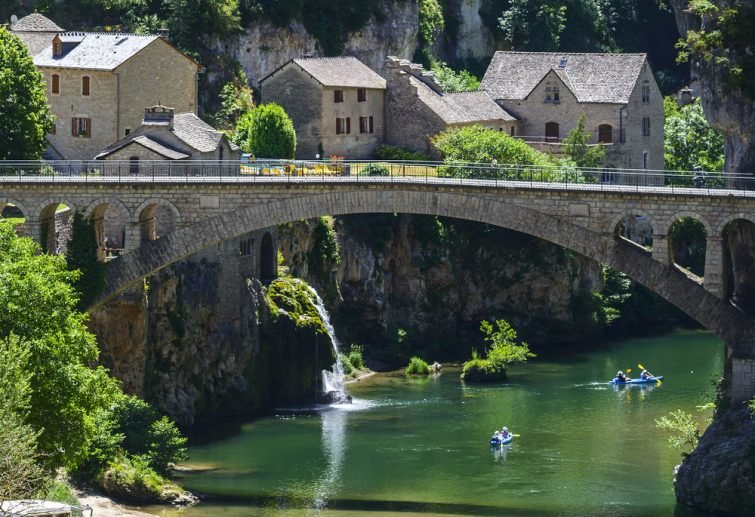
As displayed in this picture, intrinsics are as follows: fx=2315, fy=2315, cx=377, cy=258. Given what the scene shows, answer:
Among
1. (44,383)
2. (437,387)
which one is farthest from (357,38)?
(44,383)

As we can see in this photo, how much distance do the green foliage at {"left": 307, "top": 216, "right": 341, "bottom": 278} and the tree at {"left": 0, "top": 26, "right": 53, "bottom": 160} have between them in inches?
763

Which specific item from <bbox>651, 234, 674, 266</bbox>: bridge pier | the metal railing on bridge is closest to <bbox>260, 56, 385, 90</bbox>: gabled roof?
the metal railing on bridge

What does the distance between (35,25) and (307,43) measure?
21.9 meters

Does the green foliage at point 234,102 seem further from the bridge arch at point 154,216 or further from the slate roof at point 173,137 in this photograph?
the bridge arch at point 154,216

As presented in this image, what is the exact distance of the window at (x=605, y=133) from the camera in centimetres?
15288

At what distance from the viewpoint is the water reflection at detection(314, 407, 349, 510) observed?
10181cm

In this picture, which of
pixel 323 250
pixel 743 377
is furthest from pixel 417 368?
pixel 743 377

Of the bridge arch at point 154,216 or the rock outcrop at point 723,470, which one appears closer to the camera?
the rock outcrop at point 723,470

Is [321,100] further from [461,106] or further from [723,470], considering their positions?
[723,470]

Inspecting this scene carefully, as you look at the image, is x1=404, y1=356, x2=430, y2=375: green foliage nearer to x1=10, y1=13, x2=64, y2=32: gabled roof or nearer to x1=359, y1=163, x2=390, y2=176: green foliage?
x1=359, y1=163, x2=390, y2=176: green foliage

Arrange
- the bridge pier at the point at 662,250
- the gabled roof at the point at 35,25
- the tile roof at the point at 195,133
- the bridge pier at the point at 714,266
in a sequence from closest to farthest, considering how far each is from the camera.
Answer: the bridge pier at the point at 714,266 < the bridge pier at the point at 662,250 < the tile roof at the point at 195,133 < the gabled roof at the point at 35,25

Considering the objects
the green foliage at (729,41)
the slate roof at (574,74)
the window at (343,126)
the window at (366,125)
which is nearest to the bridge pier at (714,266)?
the green foliage at (729,41)

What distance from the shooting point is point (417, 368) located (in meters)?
136

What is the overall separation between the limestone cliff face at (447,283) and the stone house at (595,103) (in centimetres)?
834
